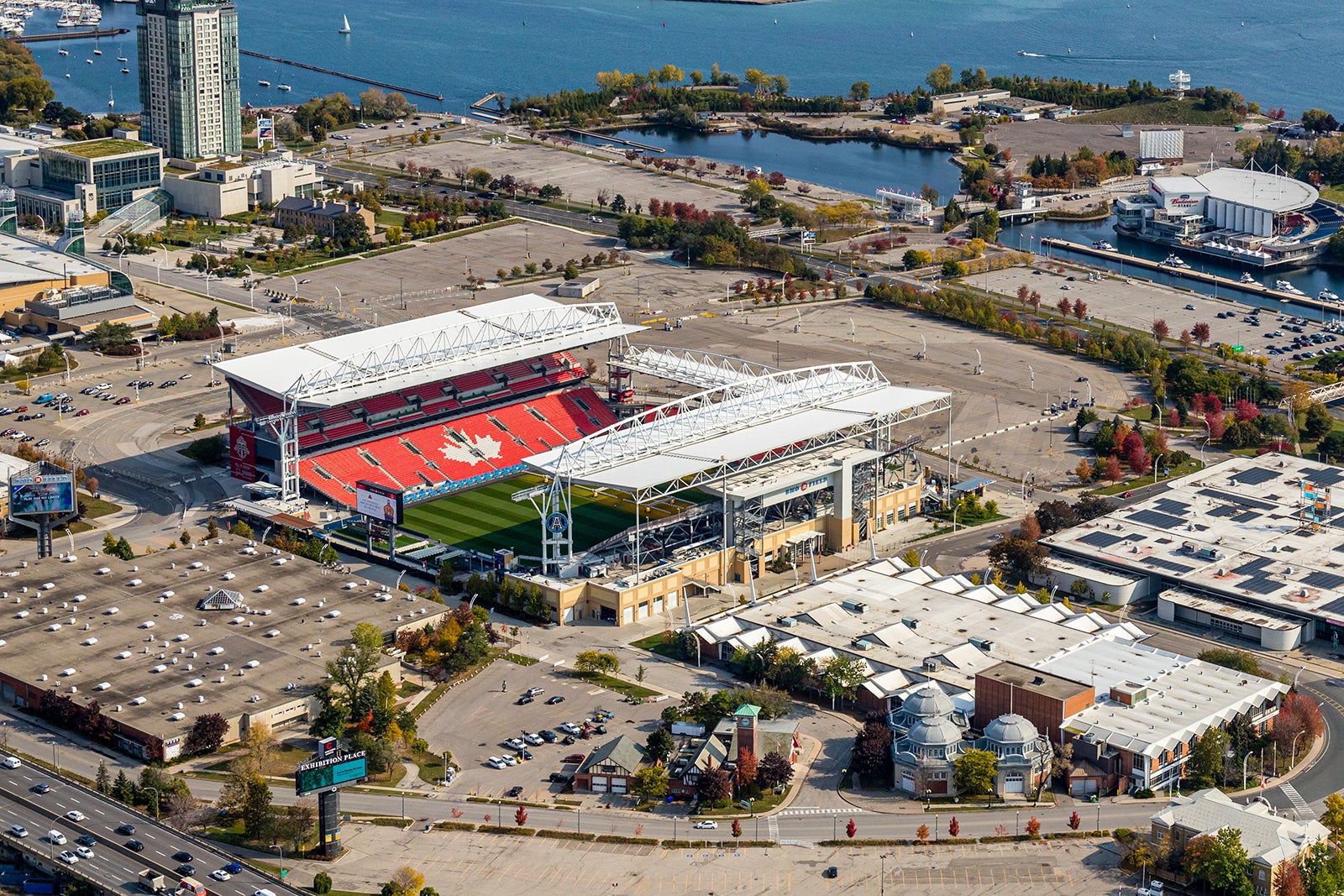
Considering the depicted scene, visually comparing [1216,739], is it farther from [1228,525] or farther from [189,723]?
[189,723]

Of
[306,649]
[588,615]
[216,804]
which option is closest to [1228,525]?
[588,615]

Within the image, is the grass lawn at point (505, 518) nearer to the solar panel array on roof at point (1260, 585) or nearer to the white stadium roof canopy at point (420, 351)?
the white stadium roof canopy at point (420, 351)

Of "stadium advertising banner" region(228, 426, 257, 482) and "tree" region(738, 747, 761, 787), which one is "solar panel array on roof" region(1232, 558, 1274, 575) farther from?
"stadium advertising banner" region(228, 426, 257, 482)

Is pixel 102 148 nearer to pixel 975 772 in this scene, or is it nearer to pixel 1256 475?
pixel 1256 475

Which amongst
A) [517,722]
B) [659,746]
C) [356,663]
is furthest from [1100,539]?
[356,663]

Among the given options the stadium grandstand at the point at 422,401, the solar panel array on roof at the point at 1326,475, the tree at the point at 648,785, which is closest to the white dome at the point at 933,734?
the tree at the point at 648,785

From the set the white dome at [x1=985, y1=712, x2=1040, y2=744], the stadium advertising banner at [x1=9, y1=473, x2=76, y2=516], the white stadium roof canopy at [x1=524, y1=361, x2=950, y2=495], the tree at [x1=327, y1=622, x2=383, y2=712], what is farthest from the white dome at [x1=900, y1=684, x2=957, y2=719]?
the stadium advertising banner at [x1=9, y1=473, x2=76, y2=516]
